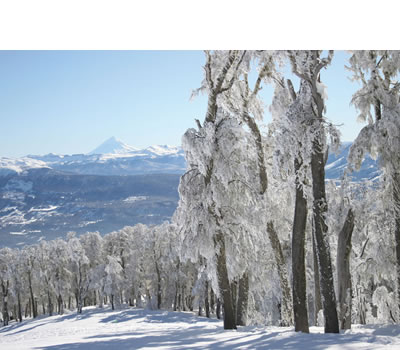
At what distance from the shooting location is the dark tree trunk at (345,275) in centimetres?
951

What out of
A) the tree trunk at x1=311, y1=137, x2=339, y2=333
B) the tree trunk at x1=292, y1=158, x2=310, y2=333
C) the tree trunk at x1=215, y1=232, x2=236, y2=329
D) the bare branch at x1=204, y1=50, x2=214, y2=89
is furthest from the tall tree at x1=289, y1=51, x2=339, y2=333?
the bare branch at x1=204, y1=50, x2=214, y2=89

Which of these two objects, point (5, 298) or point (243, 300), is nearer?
point (243, 300)

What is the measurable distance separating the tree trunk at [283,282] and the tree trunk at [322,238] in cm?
281

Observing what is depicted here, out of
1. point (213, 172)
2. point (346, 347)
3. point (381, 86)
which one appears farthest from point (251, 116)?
point (346, 347)

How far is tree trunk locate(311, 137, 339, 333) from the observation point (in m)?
7.61

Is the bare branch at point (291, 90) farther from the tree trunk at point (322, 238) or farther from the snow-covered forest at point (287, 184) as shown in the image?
the tree trunk at point (322, 238)

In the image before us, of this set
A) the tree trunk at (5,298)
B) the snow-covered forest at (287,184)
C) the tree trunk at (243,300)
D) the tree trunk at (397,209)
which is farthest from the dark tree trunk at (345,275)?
the tree trunk at (5,298)

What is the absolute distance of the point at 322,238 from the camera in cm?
779

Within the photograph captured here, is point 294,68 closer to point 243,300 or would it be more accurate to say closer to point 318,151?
point 318,151

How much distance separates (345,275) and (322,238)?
8.06ft

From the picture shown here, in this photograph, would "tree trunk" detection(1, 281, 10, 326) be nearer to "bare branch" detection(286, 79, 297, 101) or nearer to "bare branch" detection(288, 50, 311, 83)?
"bare branch" detection(286, 79, 297, 101)

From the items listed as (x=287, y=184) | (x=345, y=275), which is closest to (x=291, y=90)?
(x=287, y=184)

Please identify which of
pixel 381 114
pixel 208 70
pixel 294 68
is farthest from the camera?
pixel 208 70
